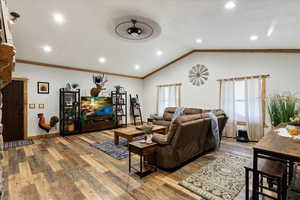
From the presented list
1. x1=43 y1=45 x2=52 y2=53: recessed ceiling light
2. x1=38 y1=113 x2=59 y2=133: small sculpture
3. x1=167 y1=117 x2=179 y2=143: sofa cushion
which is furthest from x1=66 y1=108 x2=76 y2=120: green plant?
x1=167 y1=117 x2=179 y2=143: sofa cushion

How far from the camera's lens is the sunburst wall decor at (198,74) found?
5.81 meters

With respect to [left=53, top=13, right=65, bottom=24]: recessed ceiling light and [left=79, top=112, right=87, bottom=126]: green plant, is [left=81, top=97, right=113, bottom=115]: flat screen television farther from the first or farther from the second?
[left=53, top=13, right=65, bottom=24]: recessed ceiling light

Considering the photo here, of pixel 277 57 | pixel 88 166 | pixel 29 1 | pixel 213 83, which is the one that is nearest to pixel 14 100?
pixel 29 1

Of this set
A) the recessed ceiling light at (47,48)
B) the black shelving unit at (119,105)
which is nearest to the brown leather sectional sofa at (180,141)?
the recessed ceiling light at (47,48)

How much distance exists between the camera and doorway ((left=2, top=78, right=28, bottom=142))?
4.62 metres

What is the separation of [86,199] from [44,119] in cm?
427

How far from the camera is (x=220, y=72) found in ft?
17.9

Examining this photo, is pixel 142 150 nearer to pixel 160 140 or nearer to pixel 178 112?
pixel 160 140

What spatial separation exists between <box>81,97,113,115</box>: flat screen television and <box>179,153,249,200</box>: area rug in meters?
4.86

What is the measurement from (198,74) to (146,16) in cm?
354

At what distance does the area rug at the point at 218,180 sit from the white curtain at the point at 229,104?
2.22 metres

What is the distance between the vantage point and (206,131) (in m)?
3.48

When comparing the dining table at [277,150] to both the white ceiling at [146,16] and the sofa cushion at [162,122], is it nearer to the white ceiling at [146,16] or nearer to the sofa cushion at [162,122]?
the white ceiling at [146,16]

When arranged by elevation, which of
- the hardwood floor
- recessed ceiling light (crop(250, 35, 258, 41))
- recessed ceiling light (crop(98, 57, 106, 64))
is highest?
recessed ceiling light (crop(250, 35, 258, 41))
